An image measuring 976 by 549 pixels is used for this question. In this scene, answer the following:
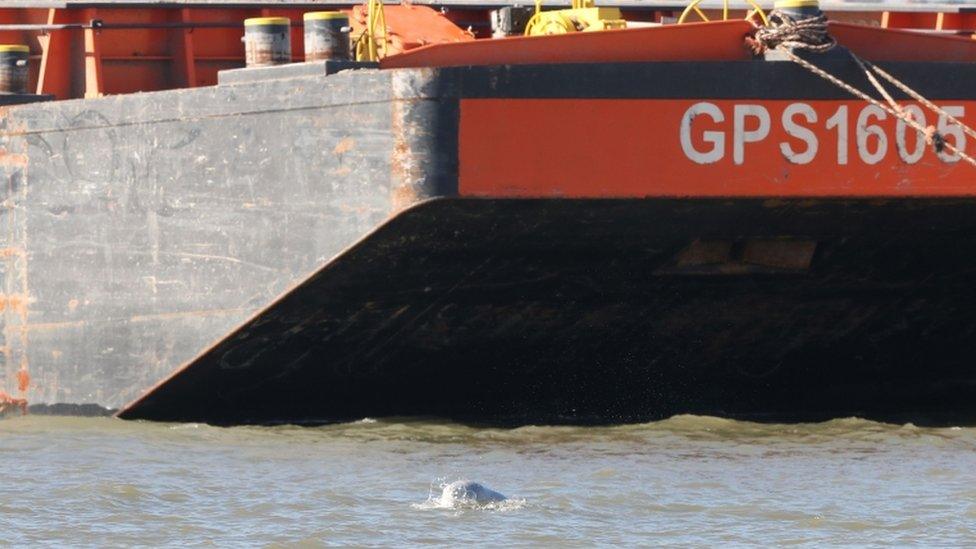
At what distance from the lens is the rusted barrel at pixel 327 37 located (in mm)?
8133

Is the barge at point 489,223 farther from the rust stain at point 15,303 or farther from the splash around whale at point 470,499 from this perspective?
the splash around whale at point 470,499

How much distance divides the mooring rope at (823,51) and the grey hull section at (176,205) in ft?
4.84

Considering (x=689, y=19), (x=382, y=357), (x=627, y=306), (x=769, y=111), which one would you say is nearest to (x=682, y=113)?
(x=769, y=111)

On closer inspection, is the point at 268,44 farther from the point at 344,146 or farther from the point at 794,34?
the point at 794,34

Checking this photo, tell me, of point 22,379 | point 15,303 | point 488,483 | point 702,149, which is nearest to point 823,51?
point 702,149

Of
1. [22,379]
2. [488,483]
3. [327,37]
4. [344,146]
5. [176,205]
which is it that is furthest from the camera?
[22,379]

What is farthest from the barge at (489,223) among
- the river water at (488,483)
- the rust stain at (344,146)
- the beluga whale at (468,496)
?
the beluga whale at (468,496)

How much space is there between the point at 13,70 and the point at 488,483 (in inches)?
133

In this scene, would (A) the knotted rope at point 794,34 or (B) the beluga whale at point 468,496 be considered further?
(A) the knotted rope at point 794,34

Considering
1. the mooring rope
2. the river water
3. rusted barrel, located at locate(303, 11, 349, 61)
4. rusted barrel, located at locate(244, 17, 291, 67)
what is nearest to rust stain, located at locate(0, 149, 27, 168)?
the river water

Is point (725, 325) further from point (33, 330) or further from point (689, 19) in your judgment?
point (33, 330)

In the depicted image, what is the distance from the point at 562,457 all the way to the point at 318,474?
3.50 ft

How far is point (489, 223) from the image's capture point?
8039 mm

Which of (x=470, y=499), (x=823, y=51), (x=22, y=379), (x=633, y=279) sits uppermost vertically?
(x=823, y=51)
